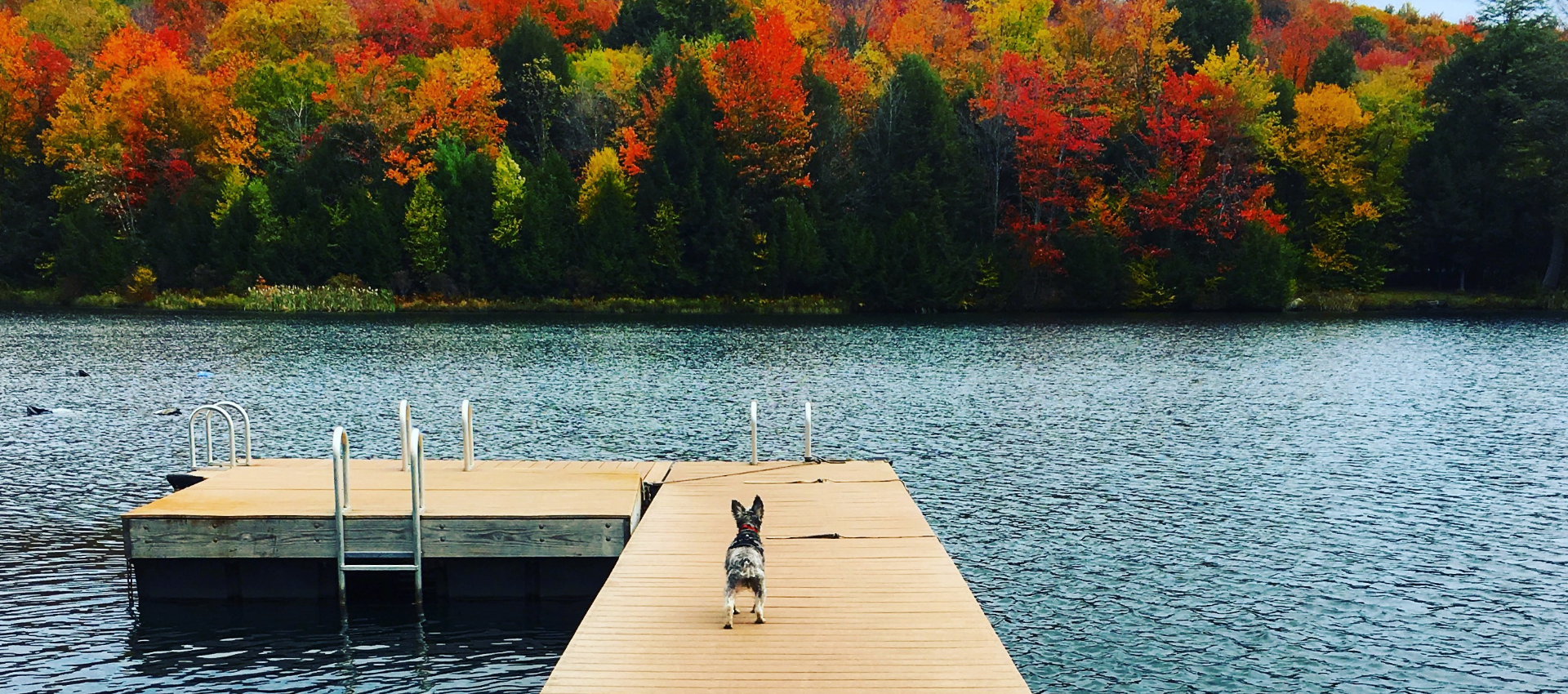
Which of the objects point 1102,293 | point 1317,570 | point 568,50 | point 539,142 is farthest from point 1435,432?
point 568,50

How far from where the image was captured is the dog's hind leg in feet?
41.5

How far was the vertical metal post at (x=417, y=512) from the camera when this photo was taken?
55.2ft

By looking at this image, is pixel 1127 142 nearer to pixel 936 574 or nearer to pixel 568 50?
pixel 568 50

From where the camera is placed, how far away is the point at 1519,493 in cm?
2620

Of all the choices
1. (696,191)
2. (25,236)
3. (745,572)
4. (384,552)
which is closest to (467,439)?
(384,552)

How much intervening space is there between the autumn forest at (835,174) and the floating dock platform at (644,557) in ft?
233

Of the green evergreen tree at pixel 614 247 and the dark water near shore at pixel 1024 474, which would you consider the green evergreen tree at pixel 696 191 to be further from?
the dark water near shore at pixel 1024 474

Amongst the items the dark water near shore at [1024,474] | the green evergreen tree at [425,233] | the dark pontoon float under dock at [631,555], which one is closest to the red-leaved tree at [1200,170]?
the dark water near shore at [1024,474]

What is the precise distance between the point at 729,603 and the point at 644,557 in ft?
11.7

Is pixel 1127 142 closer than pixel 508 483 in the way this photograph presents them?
No

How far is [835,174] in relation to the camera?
96.9 m

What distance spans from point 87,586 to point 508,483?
6187mm

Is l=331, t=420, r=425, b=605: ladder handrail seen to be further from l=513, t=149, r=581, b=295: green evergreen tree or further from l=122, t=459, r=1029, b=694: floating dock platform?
l=513, t=149, r=581, b=295: green evergreen tree

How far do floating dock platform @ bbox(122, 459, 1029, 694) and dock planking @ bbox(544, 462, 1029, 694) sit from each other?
33 millimetres
